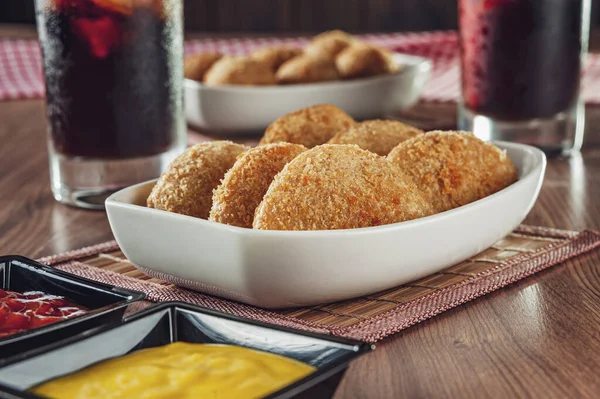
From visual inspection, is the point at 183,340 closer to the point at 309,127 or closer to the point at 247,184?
the point at 247,184

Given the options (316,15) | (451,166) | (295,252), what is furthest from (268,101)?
(316,15)

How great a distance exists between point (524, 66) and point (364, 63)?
1.91 feet

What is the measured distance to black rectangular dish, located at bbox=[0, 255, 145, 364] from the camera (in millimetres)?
856

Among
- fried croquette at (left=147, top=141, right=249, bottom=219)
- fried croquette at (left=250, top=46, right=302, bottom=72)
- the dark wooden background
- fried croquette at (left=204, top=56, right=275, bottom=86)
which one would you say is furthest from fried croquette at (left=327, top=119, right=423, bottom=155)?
the dark wooden background

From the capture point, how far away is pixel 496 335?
1.01 meters

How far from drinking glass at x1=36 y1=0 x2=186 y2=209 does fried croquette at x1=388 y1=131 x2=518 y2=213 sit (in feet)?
1.85

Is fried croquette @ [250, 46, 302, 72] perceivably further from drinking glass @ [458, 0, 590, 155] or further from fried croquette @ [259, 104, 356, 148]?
fried croquette @ [259, 104, 356, 148]

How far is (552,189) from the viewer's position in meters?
1.77

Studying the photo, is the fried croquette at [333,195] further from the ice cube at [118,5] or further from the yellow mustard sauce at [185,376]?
the ice cube at [118,5]

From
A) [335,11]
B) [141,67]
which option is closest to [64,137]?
[141,67]

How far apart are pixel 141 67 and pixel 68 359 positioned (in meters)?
0.92

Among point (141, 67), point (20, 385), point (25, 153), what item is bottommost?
point (25, 153)

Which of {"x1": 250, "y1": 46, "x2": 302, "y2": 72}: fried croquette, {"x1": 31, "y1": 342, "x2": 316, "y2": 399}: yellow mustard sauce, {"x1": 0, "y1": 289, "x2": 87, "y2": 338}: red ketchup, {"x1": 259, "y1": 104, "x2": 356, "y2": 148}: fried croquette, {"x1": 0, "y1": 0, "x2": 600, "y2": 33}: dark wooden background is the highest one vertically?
{"x1": 259, "y1": 104, "x2": 356, "y2": 148}: fried croquette

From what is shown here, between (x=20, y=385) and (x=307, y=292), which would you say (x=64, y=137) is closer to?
(x=307, y=292)
